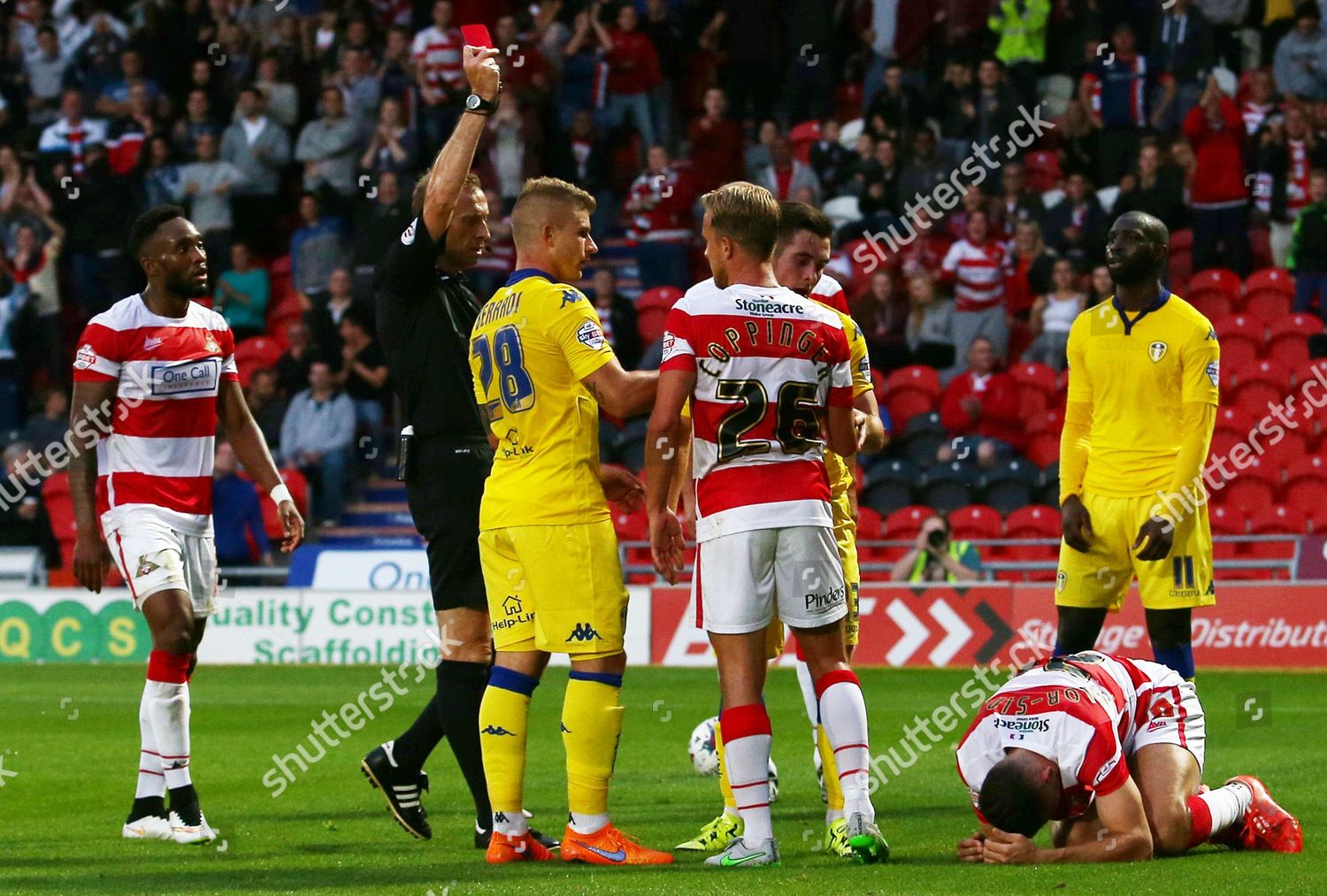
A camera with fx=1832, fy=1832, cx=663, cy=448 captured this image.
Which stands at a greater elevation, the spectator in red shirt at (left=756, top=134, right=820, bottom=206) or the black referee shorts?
the spectator in red shirt at (left=756, top=134, right=820, bottom=206)

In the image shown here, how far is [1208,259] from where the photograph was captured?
19688 millimetres

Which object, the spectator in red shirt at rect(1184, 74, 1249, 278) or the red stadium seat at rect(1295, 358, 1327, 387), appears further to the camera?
the spectator in red shirt at rect(1184, 74, 1249, 278)

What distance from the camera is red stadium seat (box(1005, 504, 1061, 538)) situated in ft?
58.1

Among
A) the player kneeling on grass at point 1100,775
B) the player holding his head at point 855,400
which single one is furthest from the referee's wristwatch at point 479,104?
the player kneeling on grass at point 1100,775

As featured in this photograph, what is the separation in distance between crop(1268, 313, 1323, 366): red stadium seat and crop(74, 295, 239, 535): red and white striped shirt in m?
13.6

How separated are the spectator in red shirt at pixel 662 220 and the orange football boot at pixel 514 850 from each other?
14.8 m

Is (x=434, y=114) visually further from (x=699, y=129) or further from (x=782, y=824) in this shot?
(x=782, y=824)

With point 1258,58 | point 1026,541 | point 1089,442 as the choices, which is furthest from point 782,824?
point 1258,58

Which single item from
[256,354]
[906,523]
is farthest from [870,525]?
[256,354]

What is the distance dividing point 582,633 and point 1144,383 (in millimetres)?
3322

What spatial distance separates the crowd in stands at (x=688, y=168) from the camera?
1922 centimetres

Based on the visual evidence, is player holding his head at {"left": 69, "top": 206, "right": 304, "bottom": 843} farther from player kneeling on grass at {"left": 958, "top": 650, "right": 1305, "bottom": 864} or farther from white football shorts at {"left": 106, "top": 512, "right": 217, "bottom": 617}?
player kneeling on grass at {"left": 958, "top": 650, "right": 1305, "bottom": 864}

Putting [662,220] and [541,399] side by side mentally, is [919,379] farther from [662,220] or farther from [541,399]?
[541,399]

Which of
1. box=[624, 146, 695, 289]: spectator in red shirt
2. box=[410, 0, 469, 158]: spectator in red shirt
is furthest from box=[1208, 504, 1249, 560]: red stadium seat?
box=[410, 0, 469, 158]: spectator in red shirt
